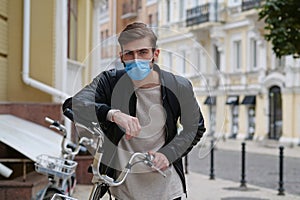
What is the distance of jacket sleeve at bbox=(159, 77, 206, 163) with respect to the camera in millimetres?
3328

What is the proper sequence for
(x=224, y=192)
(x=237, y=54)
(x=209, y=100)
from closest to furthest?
(x=209, y=100)
(x=224, y=192)
(x=237, y=54)

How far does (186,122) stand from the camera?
11.1 ft

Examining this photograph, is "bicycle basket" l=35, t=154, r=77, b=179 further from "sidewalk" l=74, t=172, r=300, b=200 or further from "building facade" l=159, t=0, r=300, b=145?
"building facade" l=159, t=0, r=300, b=145

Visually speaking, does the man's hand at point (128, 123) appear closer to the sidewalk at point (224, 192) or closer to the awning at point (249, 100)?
the sidewalk at point (224, 192)

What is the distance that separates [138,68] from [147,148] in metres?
0.42

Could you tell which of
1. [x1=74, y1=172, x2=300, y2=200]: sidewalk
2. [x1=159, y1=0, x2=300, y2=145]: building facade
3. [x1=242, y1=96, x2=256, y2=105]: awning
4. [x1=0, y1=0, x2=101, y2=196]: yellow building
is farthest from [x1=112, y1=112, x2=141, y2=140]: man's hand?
[x1=242, y1=96, x2=256, y2=105]: awning

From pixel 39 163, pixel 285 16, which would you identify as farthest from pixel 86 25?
pixel 39 163

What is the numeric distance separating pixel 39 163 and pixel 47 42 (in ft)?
18.0

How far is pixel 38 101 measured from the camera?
36.6 ft

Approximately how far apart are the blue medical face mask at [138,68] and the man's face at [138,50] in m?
0.02

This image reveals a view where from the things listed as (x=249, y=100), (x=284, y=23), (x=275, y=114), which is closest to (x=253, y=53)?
(x=249, y=100)

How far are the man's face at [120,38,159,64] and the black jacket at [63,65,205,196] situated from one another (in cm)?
15

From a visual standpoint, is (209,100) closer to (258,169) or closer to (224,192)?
(224,192)

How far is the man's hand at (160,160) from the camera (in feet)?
10.5
